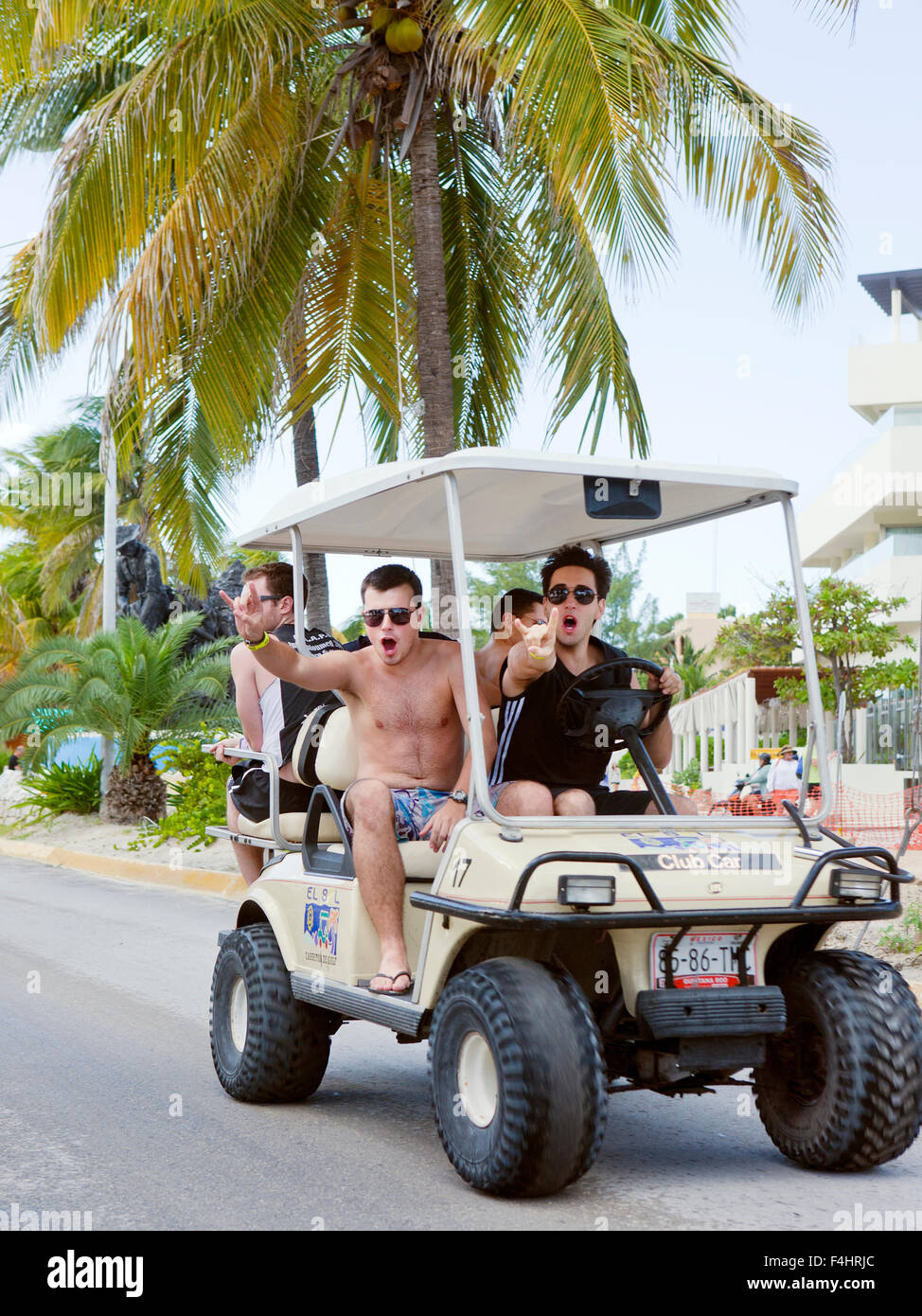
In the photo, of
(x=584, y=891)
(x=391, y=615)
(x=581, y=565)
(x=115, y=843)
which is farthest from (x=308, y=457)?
(x=584, y=891)

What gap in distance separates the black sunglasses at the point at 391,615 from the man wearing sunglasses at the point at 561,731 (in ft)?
1.24

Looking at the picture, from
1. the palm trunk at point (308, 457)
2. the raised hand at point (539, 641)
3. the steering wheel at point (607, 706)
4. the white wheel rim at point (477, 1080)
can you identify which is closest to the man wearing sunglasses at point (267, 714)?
the steering wheel at point (607, 706)

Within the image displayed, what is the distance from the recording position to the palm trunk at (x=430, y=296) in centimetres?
1097

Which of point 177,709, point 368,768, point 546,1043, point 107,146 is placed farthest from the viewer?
point 177,709

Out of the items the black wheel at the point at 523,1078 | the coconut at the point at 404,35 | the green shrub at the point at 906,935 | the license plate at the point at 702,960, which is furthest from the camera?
the coconut at the point at 404,35

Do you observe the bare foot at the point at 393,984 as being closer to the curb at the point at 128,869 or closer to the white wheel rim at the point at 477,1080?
the white wheel rim at the point at 477,1080

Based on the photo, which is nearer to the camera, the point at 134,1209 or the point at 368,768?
the point at 134,1209

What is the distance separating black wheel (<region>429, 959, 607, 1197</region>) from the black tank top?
100cm

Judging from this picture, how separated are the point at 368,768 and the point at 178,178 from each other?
807cm
